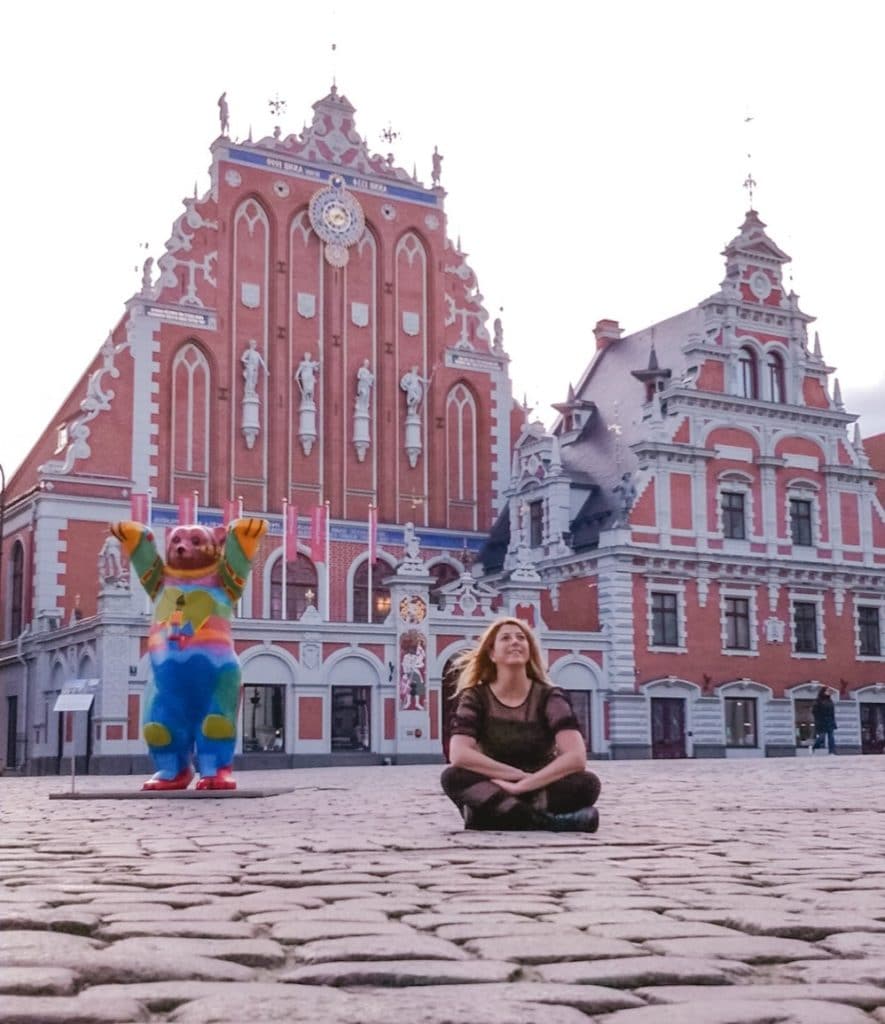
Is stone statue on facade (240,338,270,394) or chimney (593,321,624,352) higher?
chimney (593,321,624,352)

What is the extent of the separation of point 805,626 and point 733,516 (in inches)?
141

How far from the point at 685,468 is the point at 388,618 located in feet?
28.1

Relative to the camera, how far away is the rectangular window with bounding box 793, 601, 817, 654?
3650cm

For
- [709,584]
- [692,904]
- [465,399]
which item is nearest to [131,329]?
[465,399]

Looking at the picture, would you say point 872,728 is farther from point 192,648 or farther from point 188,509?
point 192,648

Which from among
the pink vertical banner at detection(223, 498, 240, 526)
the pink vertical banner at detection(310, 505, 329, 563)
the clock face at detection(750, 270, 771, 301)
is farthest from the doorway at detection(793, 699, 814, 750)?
the pink vertical banner at detection(223, 498, 240, 526)

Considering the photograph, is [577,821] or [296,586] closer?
[577,821]

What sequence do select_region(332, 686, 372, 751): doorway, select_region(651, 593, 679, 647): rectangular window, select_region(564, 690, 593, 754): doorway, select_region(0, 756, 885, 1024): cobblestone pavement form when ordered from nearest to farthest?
select_region(0, 756, 885, 1024): cobblestone pavement < select_region(332, 686, 372, 751): doorway < select_region(564, 690, 593, 754): doorway < select_region(651, 593, 679, 647): rectangular window

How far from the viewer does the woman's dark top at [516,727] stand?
837 centimetres

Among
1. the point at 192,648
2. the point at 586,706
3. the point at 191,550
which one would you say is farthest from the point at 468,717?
the point at 586,706

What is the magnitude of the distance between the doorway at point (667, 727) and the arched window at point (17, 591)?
15.4 m

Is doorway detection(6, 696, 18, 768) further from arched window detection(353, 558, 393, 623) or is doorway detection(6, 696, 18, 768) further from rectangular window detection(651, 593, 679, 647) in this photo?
rectangular window detection(651, 593, 679, 647)

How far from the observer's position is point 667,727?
112ft

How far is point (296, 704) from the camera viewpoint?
30391 millimetres
